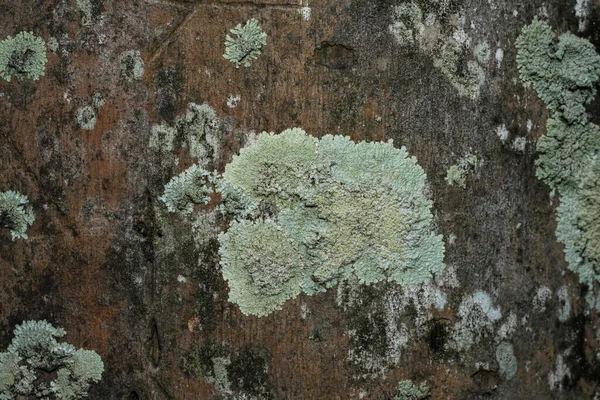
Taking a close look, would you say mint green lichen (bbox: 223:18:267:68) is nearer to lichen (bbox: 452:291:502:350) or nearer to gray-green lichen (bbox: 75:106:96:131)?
gray-green lichen (bbox: 75:106:96:131)

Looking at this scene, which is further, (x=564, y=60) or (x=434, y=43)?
(x=564, y=60)

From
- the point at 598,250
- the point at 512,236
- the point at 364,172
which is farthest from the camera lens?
the point at 598,250

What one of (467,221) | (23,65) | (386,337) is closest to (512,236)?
(467,221)

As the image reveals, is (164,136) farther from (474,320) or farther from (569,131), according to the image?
(569,131)

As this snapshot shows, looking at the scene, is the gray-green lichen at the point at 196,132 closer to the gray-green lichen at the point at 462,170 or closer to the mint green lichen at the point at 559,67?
the gray-green lichen at the point at 462,170

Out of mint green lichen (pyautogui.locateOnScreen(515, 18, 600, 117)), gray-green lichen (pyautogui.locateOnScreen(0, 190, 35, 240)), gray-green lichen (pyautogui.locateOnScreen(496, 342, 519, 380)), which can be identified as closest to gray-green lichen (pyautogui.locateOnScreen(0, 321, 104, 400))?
gray-green lichen (pyautogui.locateOnScreen(0, 190, 35, 240))

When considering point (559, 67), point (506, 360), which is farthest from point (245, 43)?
point (506, 360)

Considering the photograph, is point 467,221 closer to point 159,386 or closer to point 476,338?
point 476,338

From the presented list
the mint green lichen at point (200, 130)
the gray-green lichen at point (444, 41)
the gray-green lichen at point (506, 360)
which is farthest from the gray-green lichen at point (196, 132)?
the gray-green lichen at point (506, 360)
